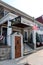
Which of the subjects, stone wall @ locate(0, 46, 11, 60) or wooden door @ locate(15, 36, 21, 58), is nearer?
stone wall @ locate(0, 46, 11, 60)

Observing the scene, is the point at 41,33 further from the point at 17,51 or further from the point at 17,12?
the point at 17,51

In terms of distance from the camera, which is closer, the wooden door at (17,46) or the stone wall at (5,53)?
the stone wall at (5,53)

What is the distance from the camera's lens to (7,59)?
13.2 metres

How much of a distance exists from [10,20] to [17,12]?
19.6 ft

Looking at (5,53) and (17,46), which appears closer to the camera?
(5,53)

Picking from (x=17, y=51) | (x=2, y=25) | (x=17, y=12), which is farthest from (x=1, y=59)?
(x=17, y=12)

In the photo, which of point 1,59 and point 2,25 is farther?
point 2,25

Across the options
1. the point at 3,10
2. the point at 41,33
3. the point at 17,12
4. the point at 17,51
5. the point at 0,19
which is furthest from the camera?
the point at 41,33

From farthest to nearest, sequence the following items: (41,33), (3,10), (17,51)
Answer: (41,33), (3,10), (17,51)

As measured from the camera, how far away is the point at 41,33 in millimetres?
25844

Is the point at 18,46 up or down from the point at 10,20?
down

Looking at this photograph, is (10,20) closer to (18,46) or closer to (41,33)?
(18,46)

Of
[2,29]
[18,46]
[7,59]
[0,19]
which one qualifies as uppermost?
[0,19]

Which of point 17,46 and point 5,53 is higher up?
point 17,46
